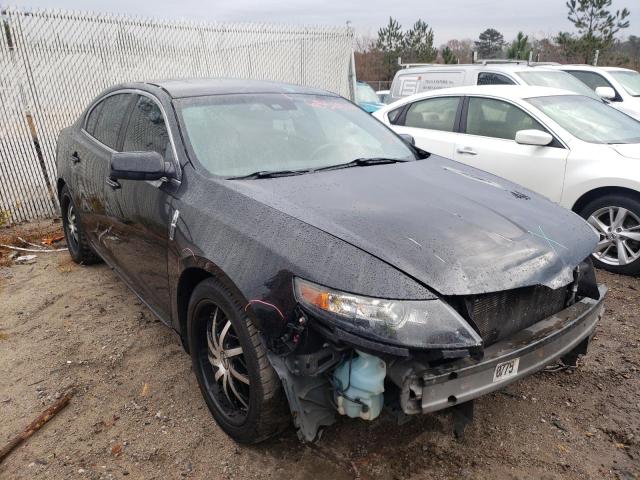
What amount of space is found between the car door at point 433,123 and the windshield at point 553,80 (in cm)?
314

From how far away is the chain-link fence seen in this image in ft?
20.2

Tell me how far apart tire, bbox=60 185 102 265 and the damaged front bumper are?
3583 millimetres

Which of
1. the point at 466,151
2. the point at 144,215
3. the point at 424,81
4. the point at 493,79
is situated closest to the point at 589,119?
the point at 466,151

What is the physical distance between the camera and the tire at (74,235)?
4.54 meters

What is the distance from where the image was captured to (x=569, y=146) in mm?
4734

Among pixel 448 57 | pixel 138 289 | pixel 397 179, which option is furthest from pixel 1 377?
pixel 448 57

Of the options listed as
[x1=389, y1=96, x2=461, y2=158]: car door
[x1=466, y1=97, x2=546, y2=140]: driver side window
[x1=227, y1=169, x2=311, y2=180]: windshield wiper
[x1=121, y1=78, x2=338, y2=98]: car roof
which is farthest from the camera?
[x1=389, y1=96, x2=461, y2=158]: car door

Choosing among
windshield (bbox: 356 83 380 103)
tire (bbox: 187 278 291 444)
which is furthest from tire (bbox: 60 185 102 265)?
windshield (bbox: 356 83 380 103)

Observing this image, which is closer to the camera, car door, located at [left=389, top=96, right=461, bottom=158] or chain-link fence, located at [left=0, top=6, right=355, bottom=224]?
car door, located at [left=389, top=96, right=461, bottom=158]

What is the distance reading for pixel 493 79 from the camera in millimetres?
8555

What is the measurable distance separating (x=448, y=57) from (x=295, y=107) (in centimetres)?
3030

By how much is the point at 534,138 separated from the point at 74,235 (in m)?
4.48

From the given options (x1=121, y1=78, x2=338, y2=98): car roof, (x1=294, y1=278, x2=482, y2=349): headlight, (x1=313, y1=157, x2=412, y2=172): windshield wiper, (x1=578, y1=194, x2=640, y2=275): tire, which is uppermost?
(x1=121, y1=78, x2=338, y2=98): car roof

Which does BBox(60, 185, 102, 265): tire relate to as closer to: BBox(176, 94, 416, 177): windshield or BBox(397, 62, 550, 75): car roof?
BBox(176, 94, 416, 177): windshield
